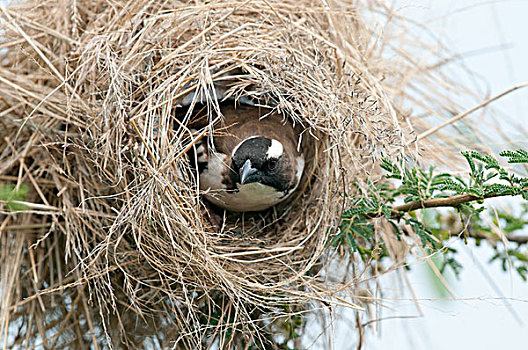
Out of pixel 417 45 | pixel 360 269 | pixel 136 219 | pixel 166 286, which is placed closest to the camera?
pixel 136 219

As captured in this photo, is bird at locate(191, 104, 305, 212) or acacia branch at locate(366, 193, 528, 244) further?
bird at locate(191, 104, 305, 212)

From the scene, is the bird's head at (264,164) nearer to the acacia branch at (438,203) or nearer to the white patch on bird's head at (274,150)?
the white patch on bird's head at (274,150)

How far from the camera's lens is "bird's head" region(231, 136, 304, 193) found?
175 centimetres

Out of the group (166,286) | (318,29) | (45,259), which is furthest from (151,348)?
(318,29)

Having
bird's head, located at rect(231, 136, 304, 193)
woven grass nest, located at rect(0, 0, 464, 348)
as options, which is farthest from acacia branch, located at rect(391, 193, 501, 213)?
bird's head, located at rect(231, 136, 304, 193)

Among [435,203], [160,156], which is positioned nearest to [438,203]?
[435,203]

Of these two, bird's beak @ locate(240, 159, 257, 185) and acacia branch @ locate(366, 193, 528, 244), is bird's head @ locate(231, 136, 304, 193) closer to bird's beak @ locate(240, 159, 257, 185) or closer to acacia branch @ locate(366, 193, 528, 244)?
bird's beak @ locate(240, 159, 257, 185)

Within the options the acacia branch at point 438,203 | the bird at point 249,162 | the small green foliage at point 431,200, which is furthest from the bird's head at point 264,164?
the acacia branch at point 438,203

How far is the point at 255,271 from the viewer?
154 centimetres

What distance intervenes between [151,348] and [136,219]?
1.54 feet

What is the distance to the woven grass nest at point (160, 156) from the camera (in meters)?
1.49

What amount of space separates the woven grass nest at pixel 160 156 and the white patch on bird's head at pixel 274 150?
100 millimetres

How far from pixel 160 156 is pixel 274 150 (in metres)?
0.38

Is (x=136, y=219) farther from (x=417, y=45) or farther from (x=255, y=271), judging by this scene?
(x=417, y=45)
